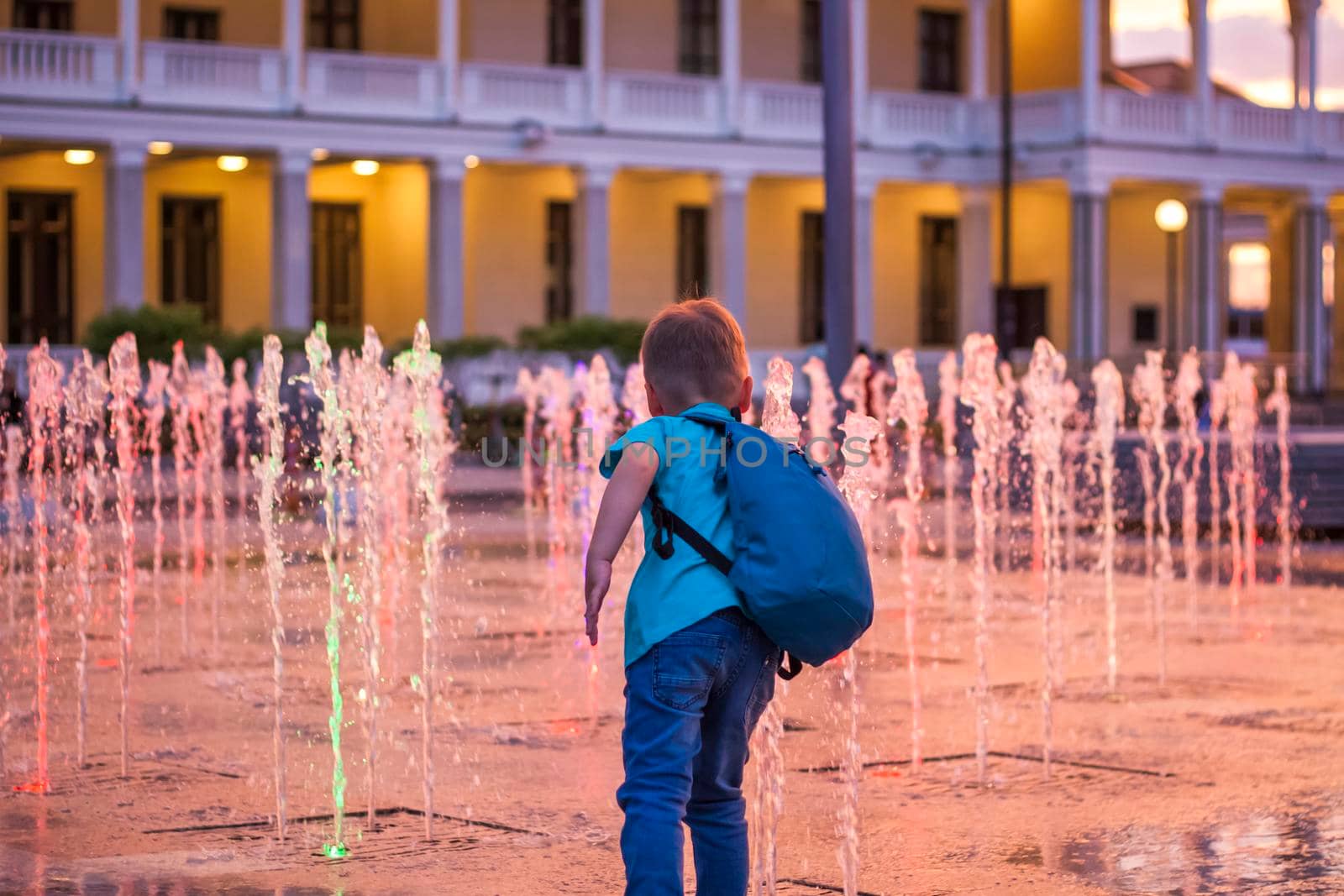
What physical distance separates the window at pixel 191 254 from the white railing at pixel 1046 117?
13937 millimetres

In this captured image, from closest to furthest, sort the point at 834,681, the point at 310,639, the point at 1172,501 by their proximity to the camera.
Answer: the point at 834,681 < the point at 310,639 < the point at 1172,501

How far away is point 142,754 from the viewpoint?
Answer: 741cm

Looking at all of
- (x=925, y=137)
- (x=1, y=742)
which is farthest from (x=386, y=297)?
(x=1, y=742)

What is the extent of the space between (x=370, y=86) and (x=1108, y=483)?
2057cm

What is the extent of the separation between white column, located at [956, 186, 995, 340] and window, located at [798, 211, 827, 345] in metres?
2.68

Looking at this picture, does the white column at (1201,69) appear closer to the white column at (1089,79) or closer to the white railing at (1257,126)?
the white railing at (1257,126)

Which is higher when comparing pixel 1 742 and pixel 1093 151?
pixel 1093 151

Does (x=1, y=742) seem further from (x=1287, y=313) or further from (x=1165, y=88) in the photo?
(x=1165, y=88)

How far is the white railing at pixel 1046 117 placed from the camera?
121 feet

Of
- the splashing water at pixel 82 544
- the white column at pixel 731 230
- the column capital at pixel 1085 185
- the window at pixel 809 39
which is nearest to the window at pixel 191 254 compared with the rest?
the splashing water at pixel 82 544

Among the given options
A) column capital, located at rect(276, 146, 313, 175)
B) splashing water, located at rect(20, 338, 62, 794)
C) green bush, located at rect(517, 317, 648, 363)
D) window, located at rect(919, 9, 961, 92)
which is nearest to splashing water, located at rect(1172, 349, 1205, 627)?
splashing water, located at rect(20, 338, 62, 794)

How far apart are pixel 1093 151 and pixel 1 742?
31055 mm

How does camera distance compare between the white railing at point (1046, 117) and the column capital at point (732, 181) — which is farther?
the white railing at point (1046, 117)

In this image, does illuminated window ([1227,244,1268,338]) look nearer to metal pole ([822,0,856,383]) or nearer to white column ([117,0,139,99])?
white column ([117,0,139,99])
